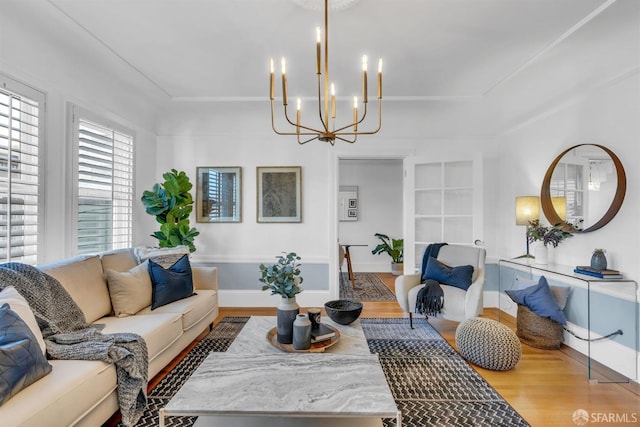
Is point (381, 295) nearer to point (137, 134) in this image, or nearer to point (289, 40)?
point (289, 40)

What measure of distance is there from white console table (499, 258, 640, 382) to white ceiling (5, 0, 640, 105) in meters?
1.91

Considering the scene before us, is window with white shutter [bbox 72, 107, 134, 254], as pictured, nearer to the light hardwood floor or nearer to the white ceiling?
the white ceiling

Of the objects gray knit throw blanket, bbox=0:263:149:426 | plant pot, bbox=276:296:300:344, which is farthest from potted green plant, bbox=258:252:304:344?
gray knit throw blanket, bbox=0:263:149:426

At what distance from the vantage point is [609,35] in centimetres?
224

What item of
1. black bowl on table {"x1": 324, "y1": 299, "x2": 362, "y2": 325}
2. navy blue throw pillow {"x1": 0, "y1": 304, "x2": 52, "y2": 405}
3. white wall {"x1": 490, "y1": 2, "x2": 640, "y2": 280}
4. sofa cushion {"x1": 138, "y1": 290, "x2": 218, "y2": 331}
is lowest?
sofa cushion {"x1": 138, "y1": 290, "x2": 218, "y2": 331}

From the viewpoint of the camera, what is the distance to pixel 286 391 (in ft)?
4.66

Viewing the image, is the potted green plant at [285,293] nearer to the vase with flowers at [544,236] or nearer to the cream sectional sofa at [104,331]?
the cream sectional sofa at [104,331]

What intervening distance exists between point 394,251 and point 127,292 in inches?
187

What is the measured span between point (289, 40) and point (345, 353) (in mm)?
2308

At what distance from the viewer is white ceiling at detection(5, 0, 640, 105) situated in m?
2.05

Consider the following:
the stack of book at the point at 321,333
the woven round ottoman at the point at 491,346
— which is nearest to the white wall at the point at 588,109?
the woven round ottoman at the point at 491,346

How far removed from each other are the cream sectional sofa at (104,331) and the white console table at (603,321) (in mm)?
3120

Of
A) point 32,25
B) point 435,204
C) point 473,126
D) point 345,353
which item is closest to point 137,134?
point 32,25

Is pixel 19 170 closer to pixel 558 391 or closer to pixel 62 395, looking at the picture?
pixel 62 395
